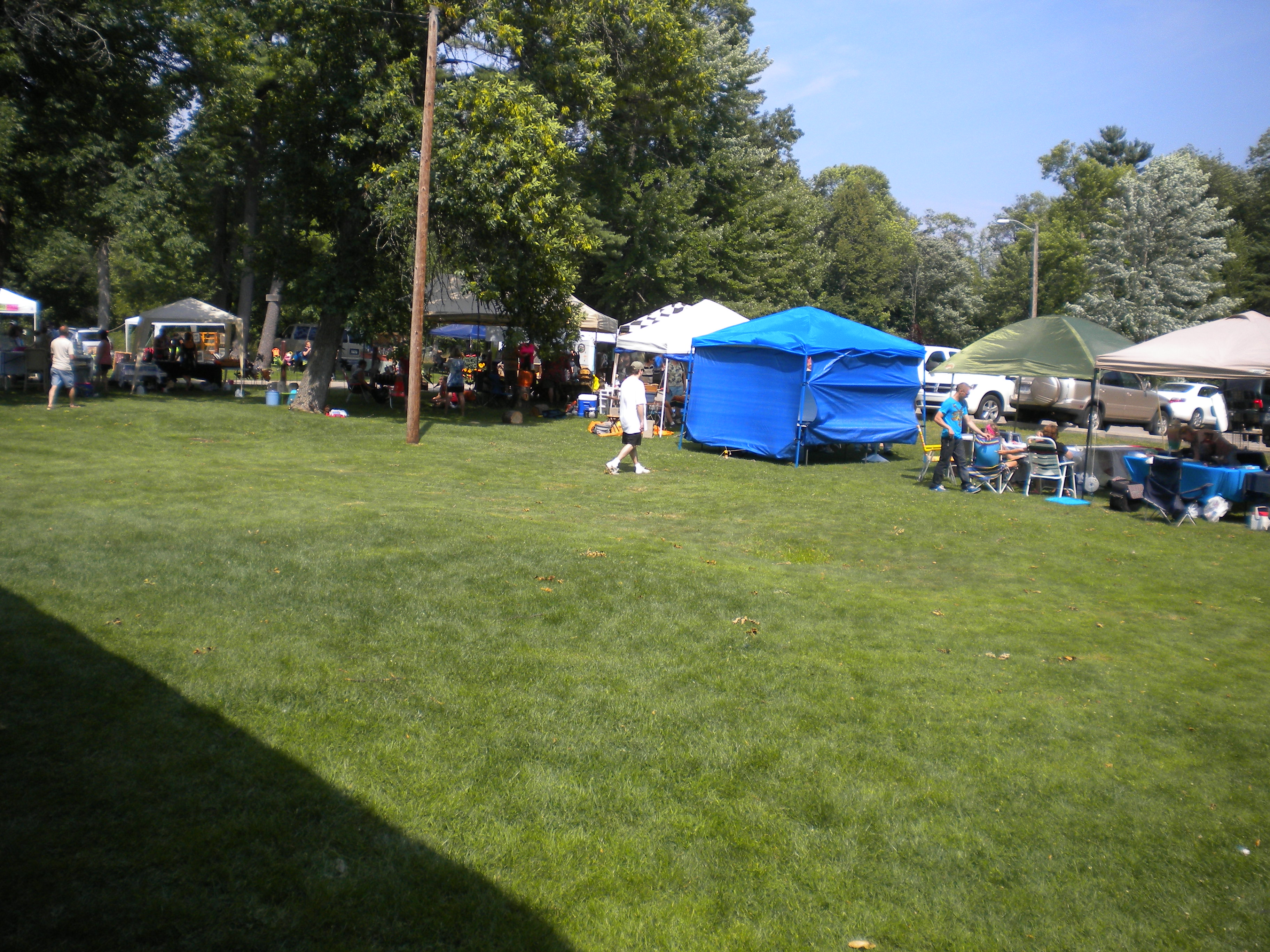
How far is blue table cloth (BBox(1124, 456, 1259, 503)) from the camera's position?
13.3 meters

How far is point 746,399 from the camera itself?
18.3 metres

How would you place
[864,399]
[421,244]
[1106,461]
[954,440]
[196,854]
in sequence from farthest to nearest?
[864,399] < [421,244] < [1106,461] < [954,440] < [196,854]

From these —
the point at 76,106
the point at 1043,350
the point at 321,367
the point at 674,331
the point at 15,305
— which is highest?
the point at 76,106

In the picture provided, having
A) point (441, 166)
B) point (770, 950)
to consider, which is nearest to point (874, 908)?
point (770, 950)

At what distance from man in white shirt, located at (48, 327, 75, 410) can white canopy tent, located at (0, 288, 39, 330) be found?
2547 millimetres

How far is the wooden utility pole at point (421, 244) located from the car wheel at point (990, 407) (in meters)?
16.5

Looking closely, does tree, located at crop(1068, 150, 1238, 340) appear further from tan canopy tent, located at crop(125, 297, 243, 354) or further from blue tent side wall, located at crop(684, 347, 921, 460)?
tan canopy tent, located at crop(125, 297, 243, 354)

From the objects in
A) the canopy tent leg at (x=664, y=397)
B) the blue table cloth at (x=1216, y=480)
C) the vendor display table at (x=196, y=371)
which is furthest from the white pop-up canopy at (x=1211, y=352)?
the vendor display table at (x=196, y=371)

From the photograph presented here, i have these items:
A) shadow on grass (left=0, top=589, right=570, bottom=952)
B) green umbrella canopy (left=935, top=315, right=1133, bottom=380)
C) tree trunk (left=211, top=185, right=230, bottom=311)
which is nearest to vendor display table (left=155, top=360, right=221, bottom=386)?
tree trunk (left=211, top=185, right=230, bottom=311)

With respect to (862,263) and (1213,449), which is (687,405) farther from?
(862,263)

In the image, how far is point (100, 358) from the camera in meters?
22.7

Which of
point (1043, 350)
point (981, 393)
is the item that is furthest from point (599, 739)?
Result: point (981, 393)

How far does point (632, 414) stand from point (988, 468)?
5.87 meters

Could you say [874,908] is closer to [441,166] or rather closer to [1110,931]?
[1110,931]
